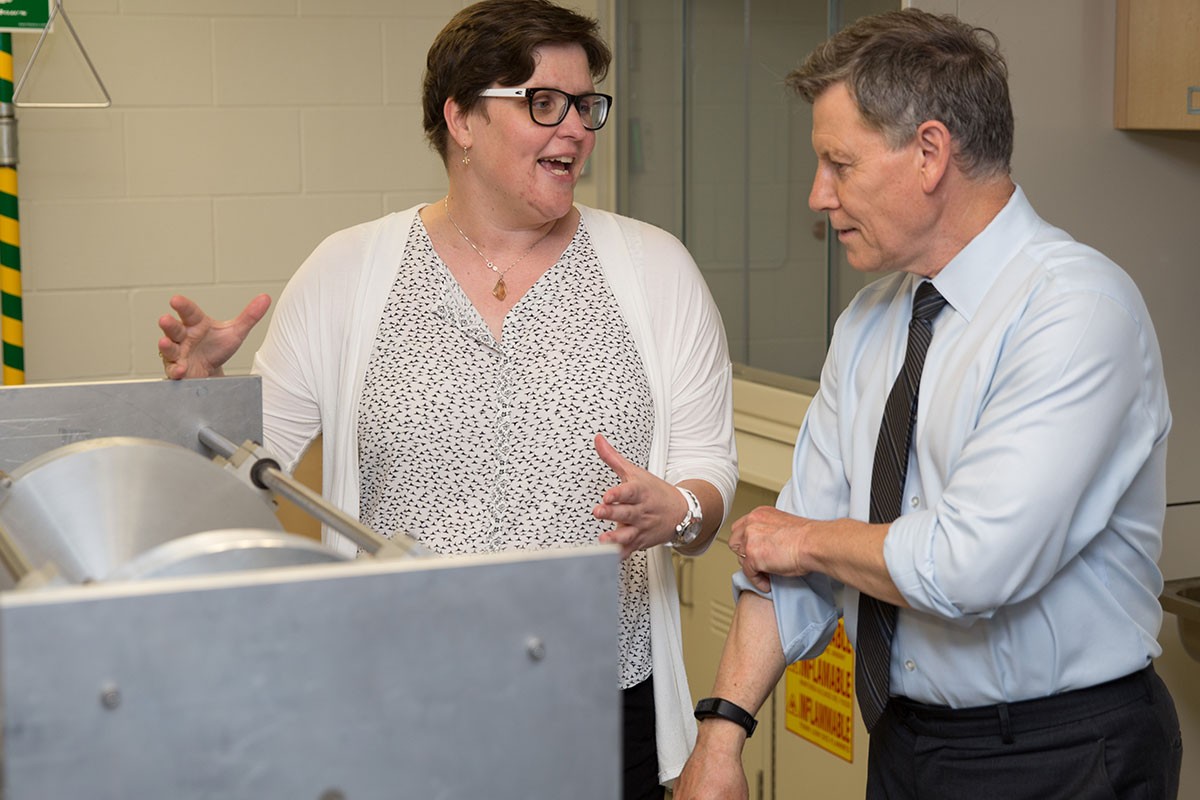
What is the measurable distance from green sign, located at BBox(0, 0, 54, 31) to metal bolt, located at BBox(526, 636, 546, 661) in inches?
93.6

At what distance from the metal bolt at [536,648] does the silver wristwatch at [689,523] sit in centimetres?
92

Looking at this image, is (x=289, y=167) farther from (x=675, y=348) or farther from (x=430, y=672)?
(x=430, y=672)

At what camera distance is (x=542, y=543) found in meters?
1.72

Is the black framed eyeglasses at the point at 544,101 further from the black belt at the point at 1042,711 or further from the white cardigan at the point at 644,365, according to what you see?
the black belt at the point at 1042,711

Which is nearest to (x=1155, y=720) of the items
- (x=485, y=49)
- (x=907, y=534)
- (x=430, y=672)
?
(x=907, y=534)

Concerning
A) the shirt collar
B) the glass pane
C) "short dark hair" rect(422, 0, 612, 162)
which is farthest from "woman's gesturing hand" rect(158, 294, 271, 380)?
the glass pane

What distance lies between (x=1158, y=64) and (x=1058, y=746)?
1.36 metres

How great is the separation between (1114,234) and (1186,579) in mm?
627

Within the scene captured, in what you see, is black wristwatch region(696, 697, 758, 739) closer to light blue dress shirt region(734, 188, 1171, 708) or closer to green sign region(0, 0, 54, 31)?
light blue dress shirt region(734, 188, 1171, 708)

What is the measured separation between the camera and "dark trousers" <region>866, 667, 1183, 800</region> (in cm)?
141

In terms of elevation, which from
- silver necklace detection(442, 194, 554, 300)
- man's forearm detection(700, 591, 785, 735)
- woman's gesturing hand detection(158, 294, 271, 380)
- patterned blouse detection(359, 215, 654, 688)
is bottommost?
man's forearm detection(700, 591, 785, 735)

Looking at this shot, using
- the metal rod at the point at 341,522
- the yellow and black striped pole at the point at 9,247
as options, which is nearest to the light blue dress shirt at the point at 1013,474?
the metal rod at the point at 341,522

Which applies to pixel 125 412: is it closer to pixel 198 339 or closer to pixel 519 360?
pixel 198 339

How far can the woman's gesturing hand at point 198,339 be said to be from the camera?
1594 millimetres
